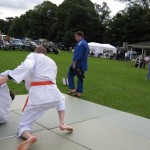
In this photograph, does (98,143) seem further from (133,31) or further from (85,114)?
(133,31)

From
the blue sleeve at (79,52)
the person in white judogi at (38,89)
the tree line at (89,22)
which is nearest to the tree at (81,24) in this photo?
the tree line at (89,22)

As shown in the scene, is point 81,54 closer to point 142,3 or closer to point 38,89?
point 38,89

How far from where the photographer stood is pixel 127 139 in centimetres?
519

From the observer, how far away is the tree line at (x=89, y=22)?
62031 millimetres

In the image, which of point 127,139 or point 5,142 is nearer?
point 5,142

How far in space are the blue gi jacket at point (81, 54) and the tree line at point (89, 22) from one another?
53.4m

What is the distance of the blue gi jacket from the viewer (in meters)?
8.43

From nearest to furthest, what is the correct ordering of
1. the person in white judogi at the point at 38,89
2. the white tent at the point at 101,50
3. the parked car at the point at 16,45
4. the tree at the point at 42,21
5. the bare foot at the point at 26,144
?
the bare foot at the point at 26,144 → the person in white judogi at the point at 38,89 → the parked car at the point at 16,45 → the white tent at the point at 101,50 → the tree at the point at 42,21

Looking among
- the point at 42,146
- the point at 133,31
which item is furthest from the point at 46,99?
the point at 133,31

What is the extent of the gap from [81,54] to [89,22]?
64137 millimetres

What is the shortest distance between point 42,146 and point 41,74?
43.7 inches

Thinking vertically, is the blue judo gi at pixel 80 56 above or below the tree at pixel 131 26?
below

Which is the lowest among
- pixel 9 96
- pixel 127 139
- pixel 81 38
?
pixel 127 139

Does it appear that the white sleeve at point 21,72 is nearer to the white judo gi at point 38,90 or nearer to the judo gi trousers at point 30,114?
the white judo gi at point 38,90
